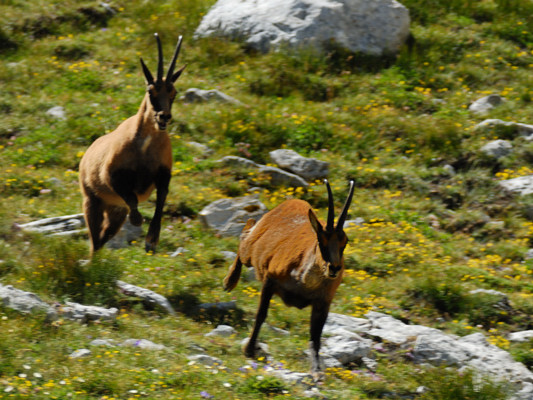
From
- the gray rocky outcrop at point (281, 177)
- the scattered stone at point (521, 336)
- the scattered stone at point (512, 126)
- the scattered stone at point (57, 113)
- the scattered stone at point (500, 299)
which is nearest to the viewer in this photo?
the scattered stone at point (521, 336)

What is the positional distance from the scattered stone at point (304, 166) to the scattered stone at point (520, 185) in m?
2.68

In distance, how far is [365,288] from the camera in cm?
955

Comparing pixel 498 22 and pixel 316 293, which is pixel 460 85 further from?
pixel 316 293

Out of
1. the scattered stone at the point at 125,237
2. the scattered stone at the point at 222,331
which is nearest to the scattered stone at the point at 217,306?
the scattered stone at the point at 222,331

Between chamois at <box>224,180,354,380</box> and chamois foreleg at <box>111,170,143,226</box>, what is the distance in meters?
1.51

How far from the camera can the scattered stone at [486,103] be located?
13.8 m

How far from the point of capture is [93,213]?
9664 millimetres

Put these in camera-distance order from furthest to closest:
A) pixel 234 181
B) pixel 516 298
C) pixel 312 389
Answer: pixel 234 181 < pixel 516 298 < pixel 312 389

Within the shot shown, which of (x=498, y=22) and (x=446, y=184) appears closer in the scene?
(x=446, y=184)

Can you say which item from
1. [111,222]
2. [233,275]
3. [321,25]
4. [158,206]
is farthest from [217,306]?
[321,25]

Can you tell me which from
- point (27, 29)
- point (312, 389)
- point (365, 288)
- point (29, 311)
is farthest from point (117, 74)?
point (312, 389)

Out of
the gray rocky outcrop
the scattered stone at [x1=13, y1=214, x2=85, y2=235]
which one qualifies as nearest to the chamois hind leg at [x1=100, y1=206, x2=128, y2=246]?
the scattered stone at [x1=13, y1=214, x2=85, y2=235]

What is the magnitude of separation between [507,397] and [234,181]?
6037 millimetres

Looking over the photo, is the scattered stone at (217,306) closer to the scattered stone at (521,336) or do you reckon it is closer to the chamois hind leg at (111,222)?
the chamois hind leg at (111,222)
